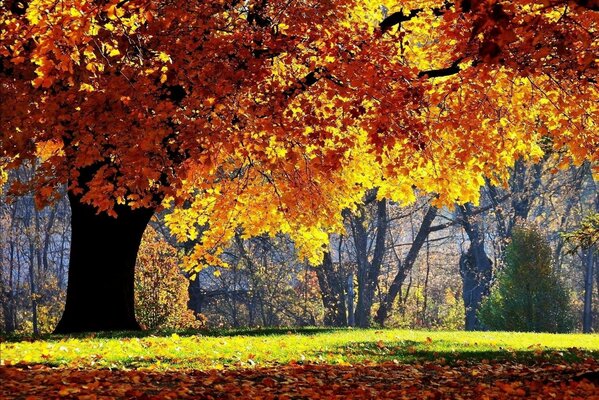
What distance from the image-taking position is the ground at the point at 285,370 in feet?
23.2

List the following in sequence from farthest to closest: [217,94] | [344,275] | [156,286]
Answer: [344,275] < [156,286] < [217,94]

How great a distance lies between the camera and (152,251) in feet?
67.2

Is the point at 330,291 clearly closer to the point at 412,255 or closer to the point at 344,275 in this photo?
the point at 412,255

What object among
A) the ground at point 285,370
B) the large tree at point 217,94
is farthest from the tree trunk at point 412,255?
the ground at point 285,370

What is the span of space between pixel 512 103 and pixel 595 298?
3268 cm

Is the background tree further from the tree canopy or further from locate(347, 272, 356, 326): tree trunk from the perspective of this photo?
locate(347, 272, 356, 326): tree trunk

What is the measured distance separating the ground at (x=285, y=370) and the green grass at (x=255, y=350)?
0.06 ft

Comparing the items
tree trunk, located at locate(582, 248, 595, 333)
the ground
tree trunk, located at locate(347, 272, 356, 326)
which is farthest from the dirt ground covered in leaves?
tree trunk, located at locate(582, 248, 595, 333)

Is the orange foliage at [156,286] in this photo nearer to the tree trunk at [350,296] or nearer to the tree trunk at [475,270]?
the tree trunk at [350,296]

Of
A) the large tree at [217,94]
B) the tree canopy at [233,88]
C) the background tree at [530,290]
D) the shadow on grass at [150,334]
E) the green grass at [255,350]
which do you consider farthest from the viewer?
the background tree at [530,290]

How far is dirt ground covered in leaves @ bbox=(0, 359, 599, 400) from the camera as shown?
671 cm

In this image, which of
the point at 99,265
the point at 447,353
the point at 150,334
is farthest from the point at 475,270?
the point at 99,265

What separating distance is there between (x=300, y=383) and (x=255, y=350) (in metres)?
2.89

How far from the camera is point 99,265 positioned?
13.4 meters
